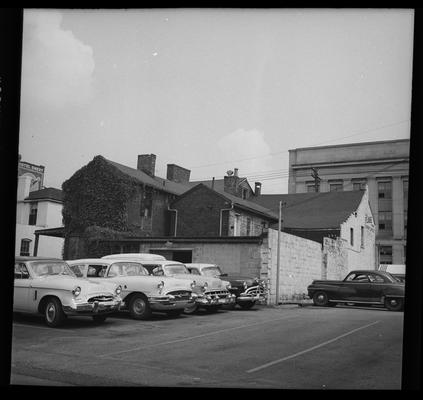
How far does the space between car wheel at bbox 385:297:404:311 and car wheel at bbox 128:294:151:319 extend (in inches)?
310

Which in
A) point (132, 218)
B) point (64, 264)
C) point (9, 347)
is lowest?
point (9, 347)

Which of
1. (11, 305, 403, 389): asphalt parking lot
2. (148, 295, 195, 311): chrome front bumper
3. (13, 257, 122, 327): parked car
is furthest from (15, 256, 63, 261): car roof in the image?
(148, 295, 195, 311): chrome front bumper

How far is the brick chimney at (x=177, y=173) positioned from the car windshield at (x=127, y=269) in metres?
2.41

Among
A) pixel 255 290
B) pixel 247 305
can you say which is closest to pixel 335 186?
pixel 255 290

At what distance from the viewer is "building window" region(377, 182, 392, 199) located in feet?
32.7

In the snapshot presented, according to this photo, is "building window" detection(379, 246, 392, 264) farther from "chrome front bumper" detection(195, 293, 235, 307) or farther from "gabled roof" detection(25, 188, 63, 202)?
"gabled roof" detection(25, 188, 63, 202)

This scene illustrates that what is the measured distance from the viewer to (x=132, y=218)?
1420 centimetres

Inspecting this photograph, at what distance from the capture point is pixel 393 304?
14008mm

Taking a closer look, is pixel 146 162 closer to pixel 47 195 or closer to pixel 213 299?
pixel 47 195

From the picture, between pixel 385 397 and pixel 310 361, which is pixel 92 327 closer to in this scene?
pixel 310 361

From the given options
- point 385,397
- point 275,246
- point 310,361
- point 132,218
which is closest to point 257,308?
point 275,246

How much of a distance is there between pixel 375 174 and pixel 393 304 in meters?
4.81

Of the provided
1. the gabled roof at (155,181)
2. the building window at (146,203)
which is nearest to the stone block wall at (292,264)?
the gabled roof at (155,181)

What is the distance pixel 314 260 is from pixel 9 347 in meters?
13.8
